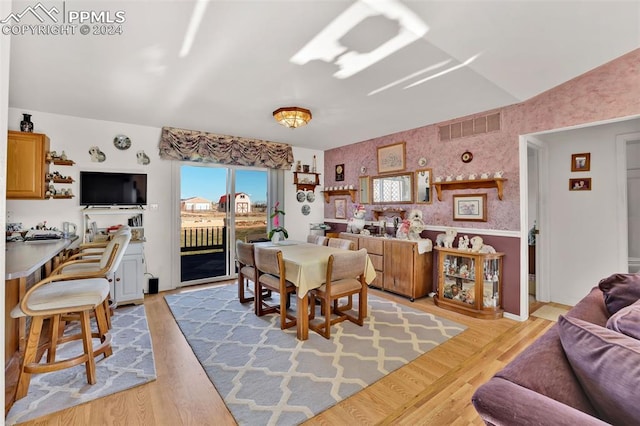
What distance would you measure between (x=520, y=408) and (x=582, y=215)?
400 cm

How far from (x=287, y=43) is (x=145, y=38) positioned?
1015 mm

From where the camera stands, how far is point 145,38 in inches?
81.3

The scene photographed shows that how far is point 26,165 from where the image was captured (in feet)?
9.19

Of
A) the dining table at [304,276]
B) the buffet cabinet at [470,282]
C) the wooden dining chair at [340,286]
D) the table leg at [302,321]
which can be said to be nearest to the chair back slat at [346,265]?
the wooden dining chair at [340,286]

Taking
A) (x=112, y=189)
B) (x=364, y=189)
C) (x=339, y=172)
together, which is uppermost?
(x=339, y=172)

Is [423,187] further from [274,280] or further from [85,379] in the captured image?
[85,379]

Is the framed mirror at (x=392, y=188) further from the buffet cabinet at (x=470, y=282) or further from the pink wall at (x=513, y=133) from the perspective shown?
the buffet cabinet at (x=470, y=282)

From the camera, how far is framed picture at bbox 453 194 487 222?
3580mm

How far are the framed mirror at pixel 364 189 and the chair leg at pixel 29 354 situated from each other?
14.2ft

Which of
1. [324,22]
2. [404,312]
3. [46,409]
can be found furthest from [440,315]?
[46,409]

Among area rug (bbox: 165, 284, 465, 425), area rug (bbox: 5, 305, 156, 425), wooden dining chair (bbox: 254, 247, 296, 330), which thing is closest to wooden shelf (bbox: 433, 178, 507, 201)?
area rug (bbox: 165, 284, 465, 425)

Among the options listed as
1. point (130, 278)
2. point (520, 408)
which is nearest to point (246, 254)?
point (130, 278)

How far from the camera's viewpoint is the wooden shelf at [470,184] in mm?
3354

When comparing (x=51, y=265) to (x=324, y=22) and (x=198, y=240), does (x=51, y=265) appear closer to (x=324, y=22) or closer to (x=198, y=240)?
(x=198, y=240)
